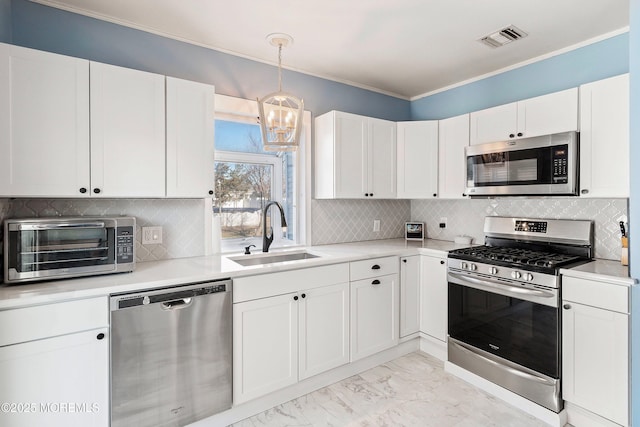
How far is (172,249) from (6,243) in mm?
942

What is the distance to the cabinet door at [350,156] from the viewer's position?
2.94 meters

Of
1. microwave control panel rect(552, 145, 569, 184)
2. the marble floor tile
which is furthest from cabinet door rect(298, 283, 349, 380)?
microwave control panel rect(552, 145, 569, 184)

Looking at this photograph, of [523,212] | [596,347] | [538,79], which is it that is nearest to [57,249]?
[596,347]

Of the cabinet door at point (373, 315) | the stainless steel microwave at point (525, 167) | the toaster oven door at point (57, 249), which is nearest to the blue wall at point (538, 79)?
the stainless steel microwave at point (525, 167)

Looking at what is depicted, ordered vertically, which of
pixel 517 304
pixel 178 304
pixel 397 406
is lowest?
pixel 397 406

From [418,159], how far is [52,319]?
9.93 feet

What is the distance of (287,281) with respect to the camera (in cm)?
224

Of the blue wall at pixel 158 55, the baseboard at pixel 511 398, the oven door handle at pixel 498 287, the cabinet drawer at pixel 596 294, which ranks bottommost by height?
the baseboard at pixel 511 398

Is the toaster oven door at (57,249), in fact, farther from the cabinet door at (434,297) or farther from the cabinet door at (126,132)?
the cabinet door at (434,297)

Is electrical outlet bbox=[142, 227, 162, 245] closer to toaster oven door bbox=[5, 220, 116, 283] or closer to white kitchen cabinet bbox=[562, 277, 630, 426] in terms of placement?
toaster oven door bbox=[5, 220, 116, 283]

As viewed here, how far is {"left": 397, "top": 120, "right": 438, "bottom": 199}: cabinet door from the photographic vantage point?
3.22 meters

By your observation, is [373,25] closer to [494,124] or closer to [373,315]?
[494,124]

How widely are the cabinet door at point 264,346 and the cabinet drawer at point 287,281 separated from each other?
5cm

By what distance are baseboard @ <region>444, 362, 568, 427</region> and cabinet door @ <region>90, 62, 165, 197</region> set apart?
262cm
